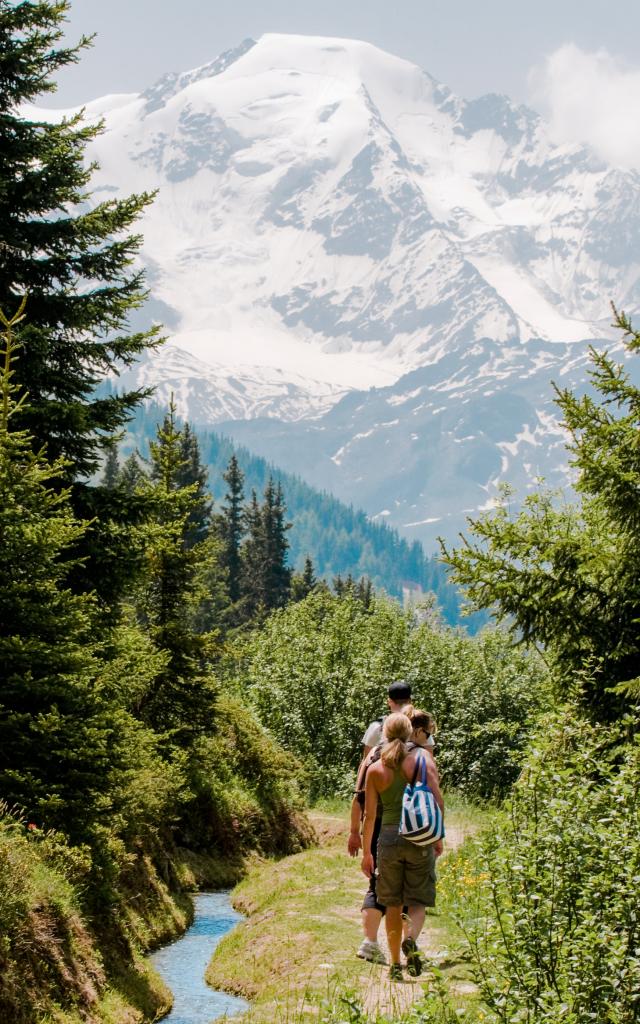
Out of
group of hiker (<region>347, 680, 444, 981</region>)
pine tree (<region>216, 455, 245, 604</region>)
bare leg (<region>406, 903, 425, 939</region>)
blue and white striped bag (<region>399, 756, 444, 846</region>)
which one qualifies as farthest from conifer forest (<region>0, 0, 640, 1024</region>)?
pine tree (<region>216, 455, 245, 604</region>)

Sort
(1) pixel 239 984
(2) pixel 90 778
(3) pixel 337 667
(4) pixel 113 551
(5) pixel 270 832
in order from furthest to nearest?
(3) pixel 337 667 → (5) pixel 270 832 → (4) pixel 113 551 → (1) pixel 239 984 → (2) pixel 90 778

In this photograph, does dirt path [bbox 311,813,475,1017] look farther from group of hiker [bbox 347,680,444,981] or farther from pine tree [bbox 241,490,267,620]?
pine tree [bbox 241,490,267,620]

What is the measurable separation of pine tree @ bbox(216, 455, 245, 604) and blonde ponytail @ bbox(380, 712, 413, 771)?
83.1 m

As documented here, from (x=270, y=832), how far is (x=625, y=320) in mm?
13383

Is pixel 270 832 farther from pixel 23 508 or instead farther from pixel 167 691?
pixel 23 508

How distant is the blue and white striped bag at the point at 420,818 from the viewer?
30.3 feet

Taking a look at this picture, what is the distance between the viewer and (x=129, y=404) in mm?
15250

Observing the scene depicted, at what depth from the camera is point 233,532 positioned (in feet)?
331

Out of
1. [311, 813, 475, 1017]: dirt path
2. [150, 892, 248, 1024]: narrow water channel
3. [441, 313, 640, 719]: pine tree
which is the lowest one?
[150, 892, 248, 1024]: narrow water channel

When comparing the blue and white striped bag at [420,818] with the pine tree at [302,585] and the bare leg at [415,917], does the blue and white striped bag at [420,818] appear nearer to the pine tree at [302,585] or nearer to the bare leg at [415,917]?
the bare leg at [415,917]

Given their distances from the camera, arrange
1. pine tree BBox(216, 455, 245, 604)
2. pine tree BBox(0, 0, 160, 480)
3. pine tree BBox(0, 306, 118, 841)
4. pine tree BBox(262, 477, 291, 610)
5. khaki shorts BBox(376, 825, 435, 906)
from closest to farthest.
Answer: khaki shorts BBox(376, 825, 435, 906)
pine tree BBox(0, 306, 118, 841)
pine tree BBox(0, 0, 160, 480)
pine tree BBox(262, 477, 291, 610)
pine tree BBox(216, 455, 245, 604)

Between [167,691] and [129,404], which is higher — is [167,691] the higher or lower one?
the lower one

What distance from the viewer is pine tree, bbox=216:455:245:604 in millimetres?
94631

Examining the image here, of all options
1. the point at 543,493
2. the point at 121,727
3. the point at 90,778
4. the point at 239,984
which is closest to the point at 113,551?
the point at 121,727
